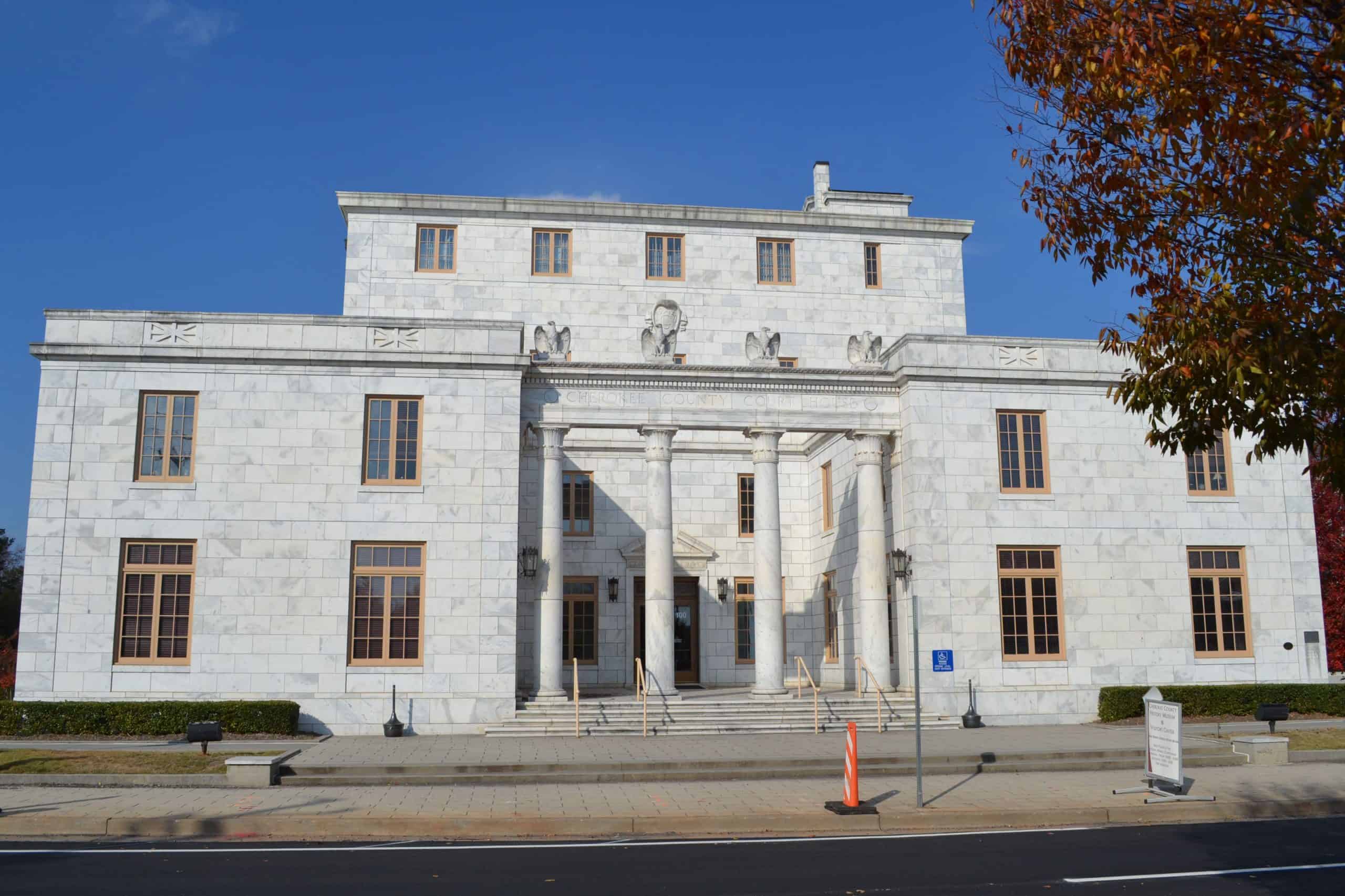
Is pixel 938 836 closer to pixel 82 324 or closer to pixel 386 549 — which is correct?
pixel 386 549

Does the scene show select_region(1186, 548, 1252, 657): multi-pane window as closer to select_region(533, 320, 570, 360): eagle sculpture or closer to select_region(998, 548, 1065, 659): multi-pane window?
select_region(998, 548, 1065, 659): multi-pane window

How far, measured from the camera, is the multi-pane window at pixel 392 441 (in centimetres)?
2366

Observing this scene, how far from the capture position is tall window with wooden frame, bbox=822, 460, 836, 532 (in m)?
30.2

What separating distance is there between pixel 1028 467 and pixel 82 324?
817 inches

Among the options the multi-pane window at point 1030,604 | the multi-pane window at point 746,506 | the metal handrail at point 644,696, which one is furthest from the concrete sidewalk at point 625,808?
the multi-pane window at point 746,506

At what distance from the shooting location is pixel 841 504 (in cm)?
2895

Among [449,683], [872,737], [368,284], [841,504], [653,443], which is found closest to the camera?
[872,737]

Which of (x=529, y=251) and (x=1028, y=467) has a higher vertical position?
(x=529, y=251)

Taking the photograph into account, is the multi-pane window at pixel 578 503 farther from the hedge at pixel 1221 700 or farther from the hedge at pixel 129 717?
the hedge at pixel 1221 700

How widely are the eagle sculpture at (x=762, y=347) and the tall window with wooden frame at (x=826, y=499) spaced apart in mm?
5562

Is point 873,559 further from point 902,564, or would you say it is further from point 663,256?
point 663,256

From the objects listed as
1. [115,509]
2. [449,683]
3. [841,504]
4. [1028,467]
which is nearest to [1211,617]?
[1028,467]

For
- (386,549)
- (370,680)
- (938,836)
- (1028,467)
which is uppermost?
(1028,467)

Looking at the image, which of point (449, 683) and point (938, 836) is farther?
point (449, 683)
